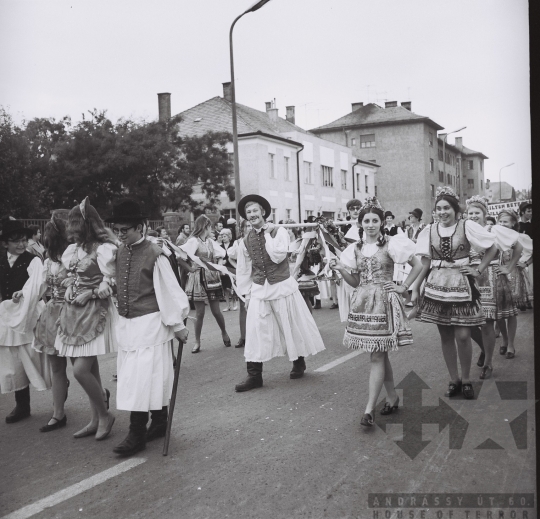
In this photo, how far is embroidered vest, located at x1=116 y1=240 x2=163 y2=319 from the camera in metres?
4.80

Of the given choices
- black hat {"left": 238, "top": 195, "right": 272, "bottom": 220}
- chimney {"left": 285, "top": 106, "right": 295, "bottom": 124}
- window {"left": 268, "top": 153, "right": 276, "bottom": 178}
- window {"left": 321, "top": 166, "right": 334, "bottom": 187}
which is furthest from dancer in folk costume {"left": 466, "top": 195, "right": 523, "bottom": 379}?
chimney {"left": 285, "top": 106, "right": 295, "bottom": 124}

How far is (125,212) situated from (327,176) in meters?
37.4


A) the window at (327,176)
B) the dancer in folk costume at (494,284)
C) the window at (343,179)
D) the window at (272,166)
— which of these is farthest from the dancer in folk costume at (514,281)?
the window at (343,179)

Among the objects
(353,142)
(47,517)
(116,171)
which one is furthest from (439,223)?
(353,142)

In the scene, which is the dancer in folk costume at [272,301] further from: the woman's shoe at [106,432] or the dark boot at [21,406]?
the dark boot at [21,406]

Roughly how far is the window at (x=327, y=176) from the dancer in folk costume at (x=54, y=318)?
35.7 meters

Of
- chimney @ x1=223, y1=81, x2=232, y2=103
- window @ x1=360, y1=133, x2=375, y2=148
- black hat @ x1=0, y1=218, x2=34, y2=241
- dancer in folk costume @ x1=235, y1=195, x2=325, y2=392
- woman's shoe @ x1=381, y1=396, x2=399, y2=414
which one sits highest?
chimney @ x1=223, y1=81, x2=232, y2=103

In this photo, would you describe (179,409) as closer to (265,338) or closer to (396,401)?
(265,338)

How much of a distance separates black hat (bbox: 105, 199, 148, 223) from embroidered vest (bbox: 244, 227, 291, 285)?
7.27 ft

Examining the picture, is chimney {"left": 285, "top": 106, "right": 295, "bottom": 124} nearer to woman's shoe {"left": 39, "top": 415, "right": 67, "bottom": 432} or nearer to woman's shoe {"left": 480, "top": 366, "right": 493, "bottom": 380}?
woman's shoe {"left": 480, "top": 366, "right": 493, "bottom": 380}

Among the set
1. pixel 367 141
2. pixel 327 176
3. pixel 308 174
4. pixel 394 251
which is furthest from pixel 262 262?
pixel 367 141

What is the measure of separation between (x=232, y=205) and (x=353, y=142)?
17200 mm

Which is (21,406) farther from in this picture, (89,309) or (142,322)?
(142,322)

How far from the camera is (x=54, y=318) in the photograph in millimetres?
5480
